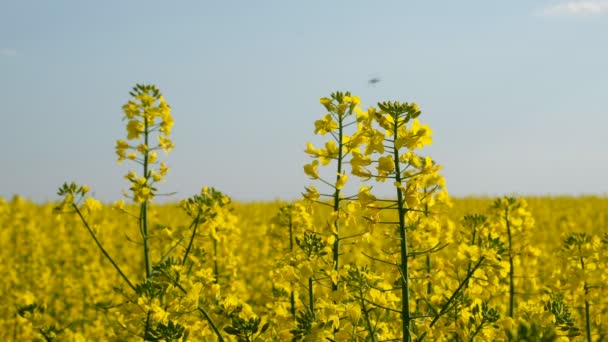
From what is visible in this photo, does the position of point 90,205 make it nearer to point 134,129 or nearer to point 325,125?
point 134,129

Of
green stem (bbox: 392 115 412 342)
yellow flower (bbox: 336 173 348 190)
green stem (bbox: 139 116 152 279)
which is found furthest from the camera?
green stem (bbox: 139 116 152 279)

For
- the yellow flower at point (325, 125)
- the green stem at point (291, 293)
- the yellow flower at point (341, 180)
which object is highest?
the yellow flower at point (325, 125)

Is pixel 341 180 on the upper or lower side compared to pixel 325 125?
lower

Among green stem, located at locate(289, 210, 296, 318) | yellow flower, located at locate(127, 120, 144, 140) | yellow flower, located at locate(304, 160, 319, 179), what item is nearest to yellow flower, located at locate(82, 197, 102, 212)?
yellow flower, located at locate(127, 120, 144, 140)

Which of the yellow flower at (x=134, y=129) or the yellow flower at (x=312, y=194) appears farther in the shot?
the yellow flower at (x=134, y=129)

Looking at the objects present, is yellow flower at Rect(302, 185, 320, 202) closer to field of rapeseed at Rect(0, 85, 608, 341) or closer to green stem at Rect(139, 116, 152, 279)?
field of rapeseed at Rect(0, 85, 608, 341)

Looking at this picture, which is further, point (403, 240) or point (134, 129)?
point (134, 129)

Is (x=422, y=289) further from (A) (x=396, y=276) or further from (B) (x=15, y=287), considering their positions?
(B) (x=15, y=287)

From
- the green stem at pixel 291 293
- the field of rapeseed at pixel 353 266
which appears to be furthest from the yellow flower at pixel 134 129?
the green stem at pixel 291 293

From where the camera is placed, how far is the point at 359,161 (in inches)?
135

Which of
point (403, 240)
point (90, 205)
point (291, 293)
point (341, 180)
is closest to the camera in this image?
point (403, 240)

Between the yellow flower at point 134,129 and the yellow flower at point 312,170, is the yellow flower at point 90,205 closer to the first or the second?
the yellow flower at point 134,129

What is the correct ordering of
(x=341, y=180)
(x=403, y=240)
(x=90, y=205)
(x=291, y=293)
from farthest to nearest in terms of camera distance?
1. (x=90, y=205)
2. (x=291, y=293)
3. (x=341, y=180)
4. (x=403, y=240)

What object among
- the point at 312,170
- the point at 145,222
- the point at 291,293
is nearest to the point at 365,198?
the point at 312,170
